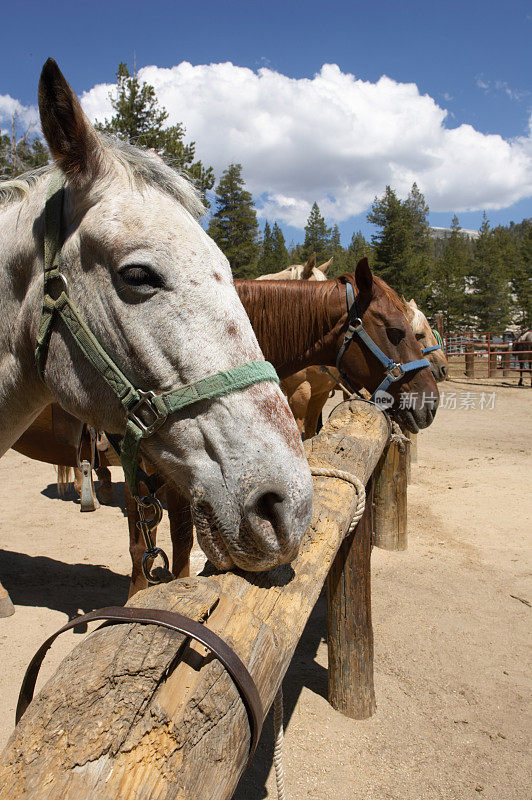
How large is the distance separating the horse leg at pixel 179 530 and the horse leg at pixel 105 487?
3122 millimetres

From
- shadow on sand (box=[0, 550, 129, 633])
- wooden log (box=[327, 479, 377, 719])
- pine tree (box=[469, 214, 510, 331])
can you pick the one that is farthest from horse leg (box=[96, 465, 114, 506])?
pine tree (box=[469, 214, 510, 331])

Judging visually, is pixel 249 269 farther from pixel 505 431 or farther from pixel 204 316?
pixel 204 316

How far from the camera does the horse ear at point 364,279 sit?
12.0ft

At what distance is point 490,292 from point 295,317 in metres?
35.7

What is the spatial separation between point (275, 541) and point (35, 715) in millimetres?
566

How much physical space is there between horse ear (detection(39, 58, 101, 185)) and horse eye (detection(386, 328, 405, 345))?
274 cm

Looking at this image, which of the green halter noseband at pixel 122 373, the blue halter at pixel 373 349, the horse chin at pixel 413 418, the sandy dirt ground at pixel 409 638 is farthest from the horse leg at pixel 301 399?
the green halter noseband at pixel 122 373

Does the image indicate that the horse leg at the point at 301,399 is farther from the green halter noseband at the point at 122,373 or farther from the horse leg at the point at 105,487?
the green halter noseband at the point at 122,373

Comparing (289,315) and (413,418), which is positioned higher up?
(289,315)

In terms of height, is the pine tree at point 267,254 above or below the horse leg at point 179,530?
above

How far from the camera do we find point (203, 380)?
119cm

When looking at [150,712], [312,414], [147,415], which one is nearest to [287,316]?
[147,415]

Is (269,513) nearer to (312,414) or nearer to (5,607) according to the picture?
(5,607)

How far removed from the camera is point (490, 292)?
34656 millimetres
